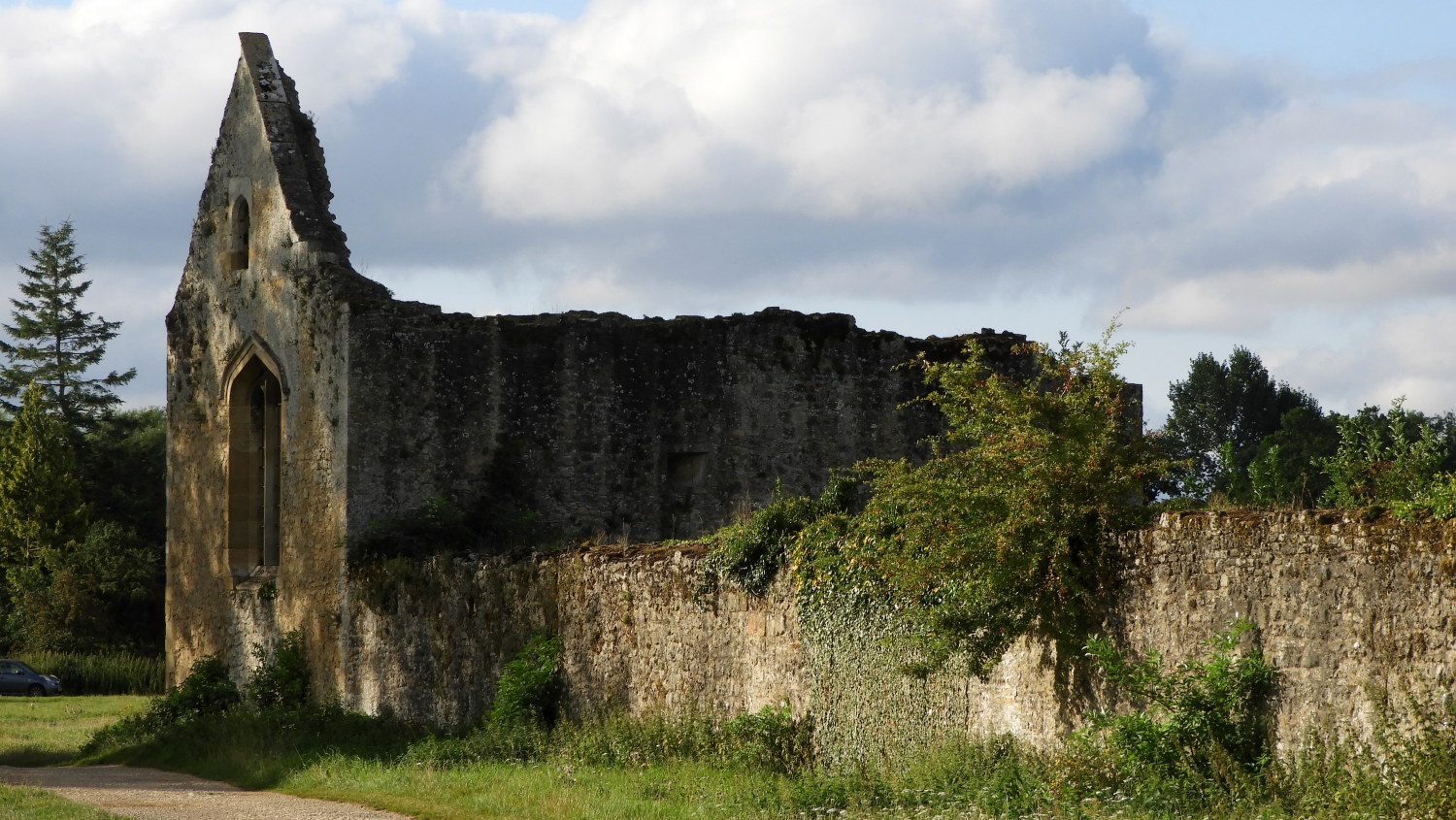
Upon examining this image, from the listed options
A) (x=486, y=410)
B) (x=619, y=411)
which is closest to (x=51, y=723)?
(x=486, y=410)

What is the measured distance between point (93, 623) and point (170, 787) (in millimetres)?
28613

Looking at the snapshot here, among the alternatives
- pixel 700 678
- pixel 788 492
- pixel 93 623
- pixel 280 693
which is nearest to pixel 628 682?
pixel 700 678

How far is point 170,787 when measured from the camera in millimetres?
14727

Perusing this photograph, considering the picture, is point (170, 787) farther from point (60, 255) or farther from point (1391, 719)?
point (60, 255)

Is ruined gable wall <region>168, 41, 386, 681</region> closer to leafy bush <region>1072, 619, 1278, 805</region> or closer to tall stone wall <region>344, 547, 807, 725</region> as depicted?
tall stone wall <region>344, 547, 807, 725</region>

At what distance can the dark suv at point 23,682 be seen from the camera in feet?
114

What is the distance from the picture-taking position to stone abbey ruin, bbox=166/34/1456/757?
566 inches

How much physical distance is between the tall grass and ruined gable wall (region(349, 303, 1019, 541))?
19.6 meters

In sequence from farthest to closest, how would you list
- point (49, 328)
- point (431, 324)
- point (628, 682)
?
point (49, 328) → point (431, 324) → point (628, 682)

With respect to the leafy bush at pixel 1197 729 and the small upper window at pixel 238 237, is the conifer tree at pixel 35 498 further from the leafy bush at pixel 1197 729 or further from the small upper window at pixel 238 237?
the leafy bush at pixel 1197 729

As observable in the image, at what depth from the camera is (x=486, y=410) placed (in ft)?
62.6

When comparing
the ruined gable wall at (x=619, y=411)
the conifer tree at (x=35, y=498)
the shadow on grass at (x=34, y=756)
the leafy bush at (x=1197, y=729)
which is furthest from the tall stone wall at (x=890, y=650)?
the conifer tree at (x=35, y=498)

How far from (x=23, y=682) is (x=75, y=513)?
36.3 ft

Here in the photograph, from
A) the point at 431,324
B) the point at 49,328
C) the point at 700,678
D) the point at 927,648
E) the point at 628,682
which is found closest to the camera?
the point at 927,648
